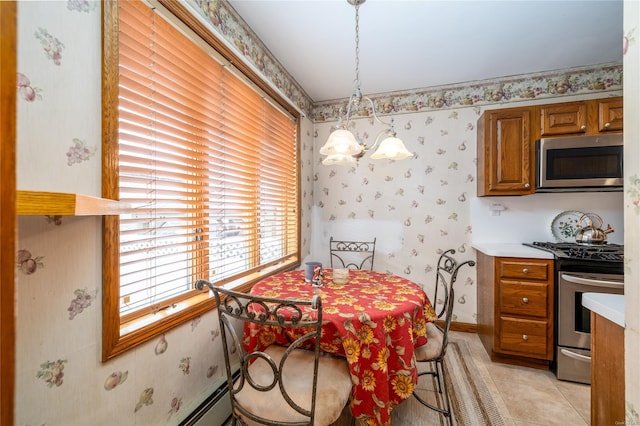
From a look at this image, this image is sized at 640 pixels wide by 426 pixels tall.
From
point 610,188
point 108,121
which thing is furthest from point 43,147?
point 610,188

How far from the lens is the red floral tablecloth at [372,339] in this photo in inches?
45.9

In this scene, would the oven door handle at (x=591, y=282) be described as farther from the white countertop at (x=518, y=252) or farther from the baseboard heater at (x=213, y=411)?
the baseboard heater at (x=213, y=411)

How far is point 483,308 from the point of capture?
2510mm

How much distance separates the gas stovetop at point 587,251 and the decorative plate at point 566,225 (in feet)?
0.63

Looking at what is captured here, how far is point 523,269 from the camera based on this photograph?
212 cm

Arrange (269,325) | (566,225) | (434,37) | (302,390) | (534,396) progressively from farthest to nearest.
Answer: (566,225), (434,37), (534,396), (302,390), (269,325)

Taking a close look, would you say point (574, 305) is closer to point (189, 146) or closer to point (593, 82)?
point (593, 82)

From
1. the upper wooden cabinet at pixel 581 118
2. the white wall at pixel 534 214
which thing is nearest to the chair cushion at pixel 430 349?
the white wall at pixel 534 214

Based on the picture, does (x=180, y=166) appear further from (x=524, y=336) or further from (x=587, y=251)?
(x=587, y=251)

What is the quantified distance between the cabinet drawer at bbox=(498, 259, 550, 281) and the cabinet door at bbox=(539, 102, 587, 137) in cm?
114

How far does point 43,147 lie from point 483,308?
3.11m

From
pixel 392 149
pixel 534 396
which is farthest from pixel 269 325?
pixel 534 396

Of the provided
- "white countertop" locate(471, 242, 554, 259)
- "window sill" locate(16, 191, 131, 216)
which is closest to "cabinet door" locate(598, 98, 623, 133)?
"white countertop" locate(471, 242, 554, 259)

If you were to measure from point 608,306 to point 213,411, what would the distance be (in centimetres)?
181
